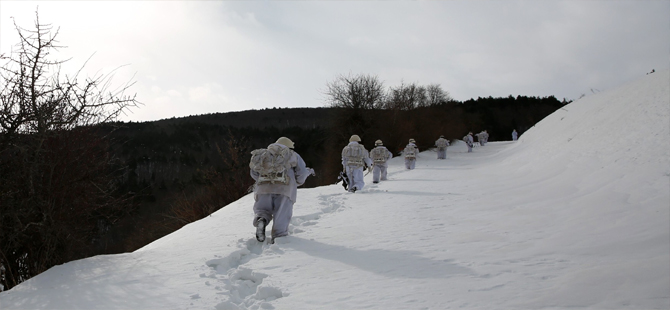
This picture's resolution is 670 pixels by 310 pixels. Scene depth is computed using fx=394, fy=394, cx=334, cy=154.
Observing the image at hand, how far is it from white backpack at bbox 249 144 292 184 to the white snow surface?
3.51ft

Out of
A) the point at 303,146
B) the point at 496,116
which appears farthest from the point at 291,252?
the point at 496,116

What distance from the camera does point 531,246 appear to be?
485 centimetres

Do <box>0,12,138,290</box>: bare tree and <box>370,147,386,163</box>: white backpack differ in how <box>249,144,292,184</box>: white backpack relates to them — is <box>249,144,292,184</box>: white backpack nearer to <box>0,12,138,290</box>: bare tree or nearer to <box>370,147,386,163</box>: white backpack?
<box>0,12,138,290</box>: bare tree

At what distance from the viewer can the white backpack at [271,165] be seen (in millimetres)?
7031

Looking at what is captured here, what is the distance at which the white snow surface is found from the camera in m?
3.47

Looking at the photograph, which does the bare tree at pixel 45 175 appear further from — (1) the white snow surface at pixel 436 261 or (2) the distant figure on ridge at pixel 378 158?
(2) the distant figure on ridge at pixel 378 158

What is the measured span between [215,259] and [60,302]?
1867mm

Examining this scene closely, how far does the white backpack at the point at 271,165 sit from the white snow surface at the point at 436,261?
1069mm

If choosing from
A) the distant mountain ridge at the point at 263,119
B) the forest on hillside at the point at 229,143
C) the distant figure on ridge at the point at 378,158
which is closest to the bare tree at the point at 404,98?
the forest on hillside at the point at 229,143

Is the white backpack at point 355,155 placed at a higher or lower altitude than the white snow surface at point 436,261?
higher


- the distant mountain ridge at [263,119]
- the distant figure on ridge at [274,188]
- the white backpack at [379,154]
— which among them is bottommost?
the distant figure on ridge at [274,188]

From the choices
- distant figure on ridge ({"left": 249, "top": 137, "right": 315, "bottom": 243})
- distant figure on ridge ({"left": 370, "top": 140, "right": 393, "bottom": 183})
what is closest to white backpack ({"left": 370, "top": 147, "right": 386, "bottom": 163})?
distant figure on ridge ({"left": 370, "top": 140, "right": 393, "bottom": 183})

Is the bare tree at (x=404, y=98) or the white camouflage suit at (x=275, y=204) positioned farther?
the bare tree at (x=404, y=98)

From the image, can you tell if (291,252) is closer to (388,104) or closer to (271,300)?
(271,300)
